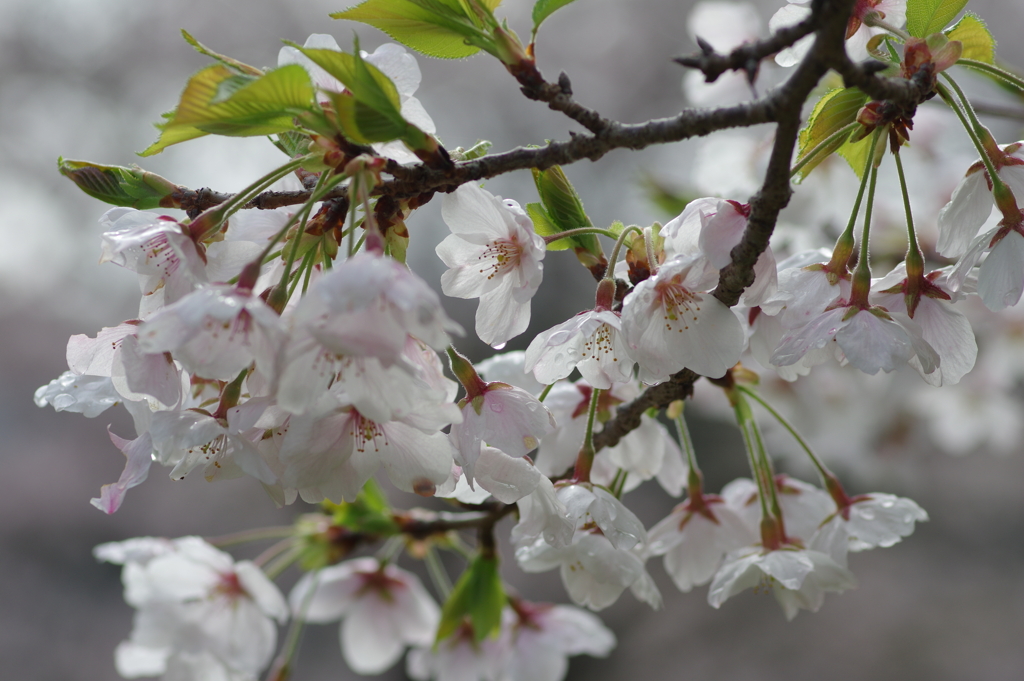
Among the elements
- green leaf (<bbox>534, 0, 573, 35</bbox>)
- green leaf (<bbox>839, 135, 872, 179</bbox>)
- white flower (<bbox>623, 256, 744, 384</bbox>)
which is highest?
green leaf (<bbox>839, 135, 872, 179</bbox>)

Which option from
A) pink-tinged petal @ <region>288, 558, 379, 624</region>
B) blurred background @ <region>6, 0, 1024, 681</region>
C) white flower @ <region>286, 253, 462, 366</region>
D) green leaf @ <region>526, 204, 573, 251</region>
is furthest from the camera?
blurred background @ <region>6, 0, 1024, 681</region>

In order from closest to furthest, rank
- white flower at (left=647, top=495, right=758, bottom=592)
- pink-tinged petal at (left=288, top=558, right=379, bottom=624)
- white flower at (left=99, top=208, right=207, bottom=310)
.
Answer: white flower at (left=99, top=208, right=207, bottom=310), white flower at (left=647, top=495, right=758, bottom=592), pink-tinged petal at (left=288, top=558, right=379, bottom=624)

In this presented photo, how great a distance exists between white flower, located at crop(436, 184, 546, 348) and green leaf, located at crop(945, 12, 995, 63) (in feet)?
1.53

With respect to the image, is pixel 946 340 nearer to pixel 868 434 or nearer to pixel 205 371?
pixel 205 371

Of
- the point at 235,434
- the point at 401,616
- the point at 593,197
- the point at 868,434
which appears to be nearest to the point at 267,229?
the point at 235,434

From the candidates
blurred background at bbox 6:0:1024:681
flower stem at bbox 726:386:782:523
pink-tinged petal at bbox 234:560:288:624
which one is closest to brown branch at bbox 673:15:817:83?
flower stem at bbox 726:386:782:523

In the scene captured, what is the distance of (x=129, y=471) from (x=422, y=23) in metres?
0.48

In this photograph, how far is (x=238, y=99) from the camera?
1.70ft

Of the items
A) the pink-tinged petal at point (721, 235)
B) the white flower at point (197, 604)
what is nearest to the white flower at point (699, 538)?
the pink-tinged petal at point (721, 235)

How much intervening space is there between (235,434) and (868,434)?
2.72 metres

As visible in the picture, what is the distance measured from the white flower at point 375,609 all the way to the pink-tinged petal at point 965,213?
1.04 metres

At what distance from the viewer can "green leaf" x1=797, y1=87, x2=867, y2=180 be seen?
26.1 inches

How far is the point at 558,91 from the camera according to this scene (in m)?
0.65

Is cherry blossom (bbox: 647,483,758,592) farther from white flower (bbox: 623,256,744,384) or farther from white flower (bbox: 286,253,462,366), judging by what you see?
white flower (bbox: 286,253,462,366)
